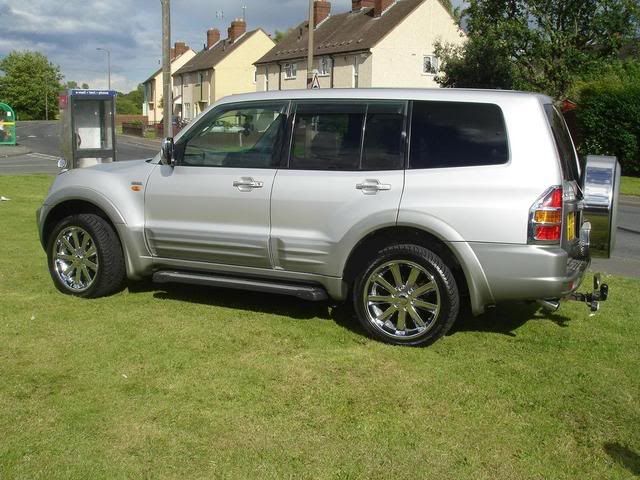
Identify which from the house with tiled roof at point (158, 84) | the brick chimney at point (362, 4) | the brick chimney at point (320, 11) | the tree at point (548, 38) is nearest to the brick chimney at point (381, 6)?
the brick chimney at point (362, 4)

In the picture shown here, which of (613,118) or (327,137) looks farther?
(613,118)

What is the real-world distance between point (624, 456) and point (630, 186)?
19064mm

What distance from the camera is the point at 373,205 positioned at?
5035mm

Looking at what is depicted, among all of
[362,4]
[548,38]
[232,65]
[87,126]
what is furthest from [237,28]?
[87,126]

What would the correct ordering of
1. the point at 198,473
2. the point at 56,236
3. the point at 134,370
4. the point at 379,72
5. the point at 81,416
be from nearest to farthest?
the point at 198,473
the point at 81,416
the point at 134,370
the point at 56,236
the point at 379,72

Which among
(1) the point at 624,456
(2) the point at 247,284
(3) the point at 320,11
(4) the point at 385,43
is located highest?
(3) the point at 320,11

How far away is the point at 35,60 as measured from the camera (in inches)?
4090

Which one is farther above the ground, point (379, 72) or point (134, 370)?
point (379, 72)

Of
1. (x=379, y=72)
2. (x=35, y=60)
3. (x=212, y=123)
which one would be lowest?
(x=212, y=123)

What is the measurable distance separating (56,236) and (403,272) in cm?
315

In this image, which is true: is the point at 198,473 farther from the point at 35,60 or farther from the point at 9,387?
the point at 35,60

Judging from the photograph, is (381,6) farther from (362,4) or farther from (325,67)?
(325,67)

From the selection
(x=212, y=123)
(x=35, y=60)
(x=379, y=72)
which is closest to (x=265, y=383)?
(x=212, y=123)

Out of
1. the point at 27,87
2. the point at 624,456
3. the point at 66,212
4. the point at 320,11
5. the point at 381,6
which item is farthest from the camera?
the point at 27,87
